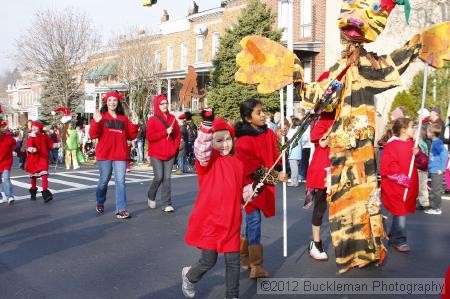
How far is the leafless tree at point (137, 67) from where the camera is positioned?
3388 cm

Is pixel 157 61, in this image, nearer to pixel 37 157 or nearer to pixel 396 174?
pixel 37 157

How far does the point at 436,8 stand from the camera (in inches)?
909

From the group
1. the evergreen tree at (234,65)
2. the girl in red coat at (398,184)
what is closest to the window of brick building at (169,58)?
the evergreen tree at (234,65)

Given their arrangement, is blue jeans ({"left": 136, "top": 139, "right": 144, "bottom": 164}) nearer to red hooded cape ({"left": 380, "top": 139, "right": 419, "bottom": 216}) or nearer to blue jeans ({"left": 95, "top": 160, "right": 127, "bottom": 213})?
blue jeans ({"left": 95, "top": 160, "right": 127, "bottom": 213})

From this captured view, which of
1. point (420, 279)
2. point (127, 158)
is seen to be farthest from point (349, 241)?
point (127, 158)

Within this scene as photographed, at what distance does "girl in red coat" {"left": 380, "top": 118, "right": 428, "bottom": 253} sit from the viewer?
6262 mm

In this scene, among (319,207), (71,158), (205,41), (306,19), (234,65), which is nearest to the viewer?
(319,207)

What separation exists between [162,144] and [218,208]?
4.94 meters

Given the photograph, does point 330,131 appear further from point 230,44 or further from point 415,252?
point 230,44

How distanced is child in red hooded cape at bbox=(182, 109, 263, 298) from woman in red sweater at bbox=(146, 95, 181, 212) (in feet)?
15.4

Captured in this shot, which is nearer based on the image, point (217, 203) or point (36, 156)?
point (217, 203)

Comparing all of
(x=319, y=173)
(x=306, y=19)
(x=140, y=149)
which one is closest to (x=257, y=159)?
(x=319, y=173)

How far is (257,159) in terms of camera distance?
501 centimetres

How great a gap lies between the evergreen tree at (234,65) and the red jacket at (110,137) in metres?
15.2
